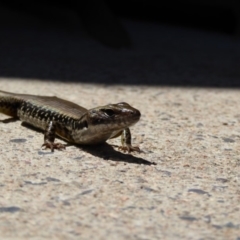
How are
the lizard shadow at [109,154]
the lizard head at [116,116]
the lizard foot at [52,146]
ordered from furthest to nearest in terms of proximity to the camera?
the lizard foot at [52,146]
the lizard shadow at [109,154]
the lizard head at [116,116]

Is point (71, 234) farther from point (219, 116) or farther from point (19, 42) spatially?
point (19, 42)

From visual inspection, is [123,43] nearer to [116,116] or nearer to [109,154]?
[109,154]

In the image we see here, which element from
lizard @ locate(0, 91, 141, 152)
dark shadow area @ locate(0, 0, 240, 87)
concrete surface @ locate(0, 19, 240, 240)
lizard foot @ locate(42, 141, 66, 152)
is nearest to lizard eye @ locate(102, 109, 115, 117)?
lizard @ locate(0, 91, 141, 152)

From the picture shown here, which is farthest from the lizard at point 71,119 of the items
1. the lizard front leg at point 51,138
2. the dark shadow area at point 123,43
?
the dark shadow area at point 123,43

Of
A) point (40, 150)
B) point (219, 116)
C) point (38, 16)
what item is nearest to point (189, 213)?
point (40, 150)

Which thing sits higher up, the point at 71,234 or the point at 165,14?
the point at 165,14

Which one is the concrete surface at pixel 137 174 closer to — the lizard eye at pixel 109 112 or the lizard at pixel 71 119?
the lizard at pixel 71 119

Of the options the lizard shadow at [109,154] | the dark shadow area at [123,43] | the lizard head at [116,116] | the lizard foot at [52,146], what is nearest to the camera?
the lizard head at [116,116]

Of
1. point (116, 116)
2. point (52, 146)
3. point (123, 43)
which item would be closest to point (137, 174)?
point (116, 116)
